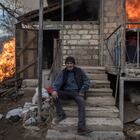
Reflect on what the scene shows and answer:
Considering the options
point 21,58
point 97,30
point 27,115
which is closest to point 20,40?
point 21,58

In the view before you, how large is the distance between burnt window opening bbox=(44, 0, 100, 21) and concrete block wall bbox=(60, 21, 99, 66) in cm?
82

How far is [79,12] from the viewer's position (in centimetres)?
1389

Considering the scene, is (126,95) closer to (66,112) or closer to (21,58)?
(66,112)

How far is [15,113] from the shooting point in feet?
30.1

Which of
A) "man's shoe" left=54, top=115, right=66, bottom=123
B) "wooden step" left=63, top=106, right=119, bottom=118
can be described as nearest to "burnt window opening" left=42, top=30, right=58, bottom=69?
"wooden step" left=63, top=106, right=119, bottom=118

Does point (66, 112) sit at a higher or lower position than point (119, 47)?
lower

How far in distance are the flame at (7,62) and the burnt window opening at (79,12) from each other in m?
5.83

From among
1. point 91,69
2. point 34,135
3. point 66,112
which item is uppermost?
point 91,69

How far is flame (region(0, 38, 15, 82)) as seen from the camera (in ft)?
62.4

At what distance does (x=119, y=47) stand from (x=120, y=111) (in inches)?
67.8

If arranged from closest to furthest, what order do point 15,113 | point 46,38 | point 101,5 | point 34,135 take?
point 34,135, point 15,113, point 101,5, point 46,38

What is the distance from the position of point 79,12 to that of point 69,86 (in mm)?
6702

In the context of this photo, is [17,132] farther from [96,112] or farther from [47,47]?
[47,47]

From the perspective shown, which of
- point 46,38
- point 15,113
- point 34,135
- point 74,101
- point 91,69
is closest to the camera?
point 34,135
